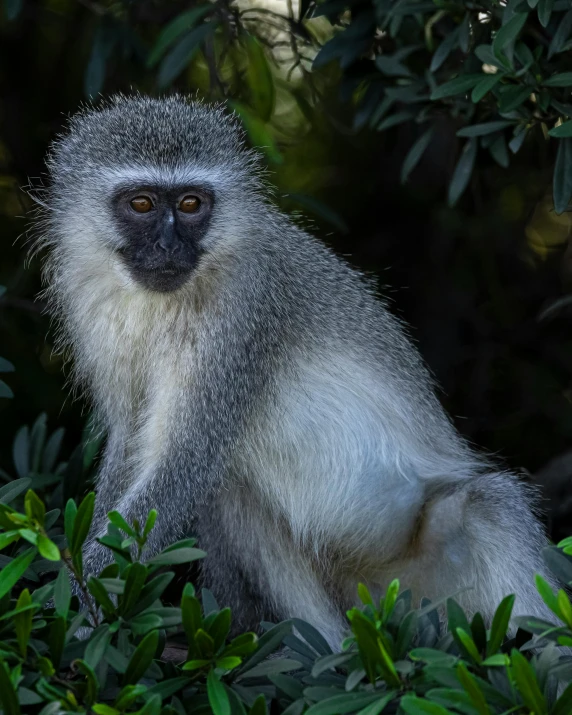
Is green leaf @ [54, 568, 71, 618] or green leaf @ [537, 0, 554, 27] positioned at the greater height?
green leaf @ [537, 0, 554, 27]

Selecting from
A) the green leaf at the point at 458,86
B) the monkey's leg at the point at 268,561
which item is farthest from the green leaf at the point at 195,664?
the green leaf at the point at 458,86

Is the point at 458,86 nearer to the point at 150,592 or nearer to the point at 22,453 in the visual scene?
the point at 150,592

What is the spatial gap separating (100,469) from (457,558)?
5.09 feet

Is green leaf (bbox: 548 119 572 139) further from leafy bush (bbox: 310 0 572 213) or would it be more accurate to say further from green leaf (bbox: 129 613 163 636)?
green leaf (bbox: 129 613 163 636)

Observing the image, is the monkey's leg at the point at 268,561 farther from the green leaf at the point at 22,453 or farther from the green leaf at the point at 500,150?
the green leaf at the point at 500,150

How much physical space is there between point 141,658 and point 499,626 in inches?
34.5

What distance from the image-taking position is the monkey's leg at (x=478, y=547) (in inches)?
143

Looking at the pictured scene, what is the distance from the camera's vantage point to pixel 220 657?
2.57 meters

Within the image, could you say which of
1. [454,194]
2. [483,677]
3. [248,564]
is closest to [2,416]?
[248,564]

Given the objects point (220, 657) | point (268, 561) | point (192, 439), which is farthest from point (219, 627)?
point (268, 561)

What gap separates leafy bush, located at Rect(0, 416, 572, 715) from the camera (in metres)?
2.34

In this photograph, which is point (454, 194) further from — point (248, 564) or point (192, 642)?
point (192, 642)

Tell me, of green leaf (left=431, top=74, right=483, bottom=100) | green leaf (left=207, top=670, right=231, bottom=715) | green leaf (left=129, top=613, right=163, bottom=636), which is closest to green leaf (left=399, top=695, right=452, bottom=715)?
green leaf (left=207, top=670, right=231, bottom=715)

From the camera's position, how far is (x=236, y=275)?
398 centimetres
